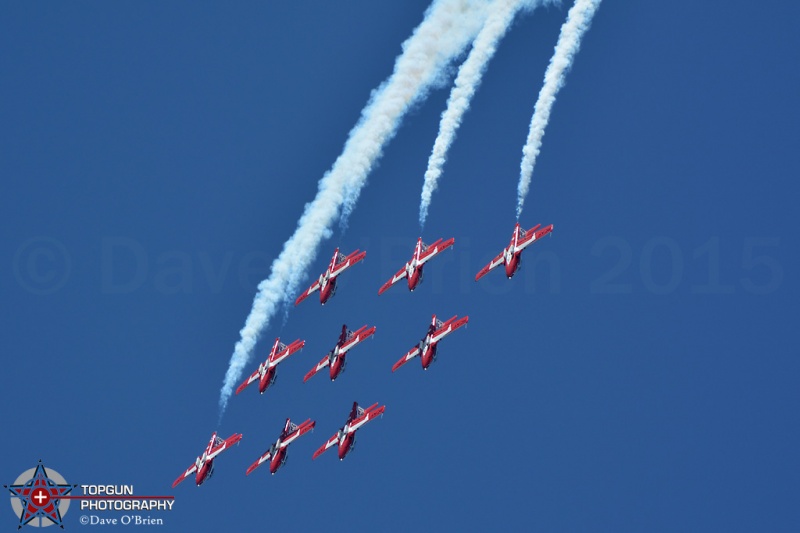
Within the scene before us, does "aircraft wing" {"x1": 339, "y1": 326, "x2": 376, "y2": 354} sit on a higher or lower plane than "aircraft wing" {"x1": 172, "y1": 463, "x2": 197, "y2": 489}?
higher

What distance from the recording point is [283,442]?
267 feet

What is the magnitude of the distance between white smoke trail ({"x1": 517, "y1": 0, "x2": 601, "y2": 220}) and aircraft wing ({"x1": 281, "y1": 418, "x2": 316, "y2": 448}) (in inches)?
528

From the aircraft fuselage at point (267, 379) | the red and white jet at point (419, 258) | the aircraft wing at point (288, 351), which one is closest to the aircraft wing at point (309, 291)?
the aircraft wing at point (288, 351)

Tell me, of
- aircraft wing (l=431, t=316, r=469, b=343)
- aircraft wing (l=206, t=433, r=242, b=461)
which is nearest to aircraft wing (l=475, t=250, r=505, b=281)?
aircraft wing (l=431, t=316, r=469, b=343)

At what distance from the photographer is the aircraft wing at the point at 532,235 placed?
76875 mm

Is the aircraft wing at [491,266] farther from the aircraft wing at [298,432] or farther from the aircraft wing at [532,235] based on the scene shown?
the aircraft wing at [298,432]

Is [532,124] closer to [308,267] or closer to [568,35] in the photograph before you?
[568,35]

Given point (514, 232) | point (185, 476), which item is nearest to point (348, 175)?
point (514, 232)

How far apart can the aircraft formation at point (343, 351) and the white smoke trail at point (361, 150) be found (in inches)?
44.9

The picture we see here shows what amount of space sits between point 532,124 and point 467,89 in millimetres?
2777

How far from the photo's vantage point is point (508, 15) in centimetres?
7644

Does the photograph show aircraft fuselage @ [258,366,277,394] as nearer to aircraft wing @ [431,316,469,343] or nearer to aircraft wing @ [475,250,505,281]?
aircraft wing @ [431,316,469,343]

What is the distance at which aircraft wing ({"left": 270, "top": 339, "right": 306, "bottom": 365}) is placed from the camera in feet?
265

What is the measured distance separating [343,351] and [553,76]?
13668 millimetres
